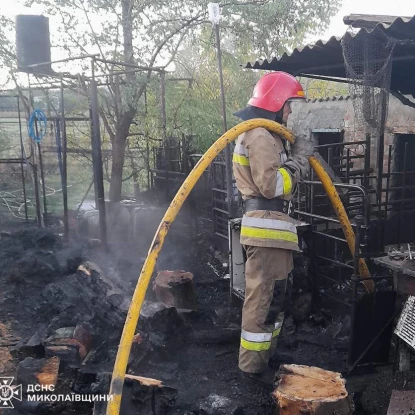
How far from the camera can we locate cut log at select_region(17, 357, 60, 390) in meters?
3.92

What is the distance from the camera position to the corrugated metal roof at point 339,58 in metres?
4.21

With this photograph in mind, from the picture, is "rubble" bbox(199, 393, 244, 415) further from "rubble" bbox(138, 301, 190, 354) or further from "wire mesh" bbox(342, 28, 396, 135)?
"wire mesh" bbox(342, 28, 396, 135)

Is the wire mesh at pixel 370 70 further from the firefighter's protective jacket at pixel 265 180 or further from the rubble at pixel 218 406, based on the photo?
the rubble at pixel 218 406

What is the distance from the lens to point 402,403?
3055 millimetres

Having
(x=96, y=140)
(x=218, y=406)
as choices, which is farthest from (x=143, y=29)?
(x=218, y=406)

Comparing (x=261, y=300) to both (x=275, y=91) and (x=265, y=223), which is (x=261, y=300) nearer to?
(x=265, y=223)

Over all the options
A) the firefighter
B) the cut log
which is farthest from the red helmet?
the cut log

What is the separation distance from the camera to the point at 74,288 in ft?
20.0

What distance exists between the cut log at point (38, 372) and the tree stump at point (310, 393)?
6.74 ft

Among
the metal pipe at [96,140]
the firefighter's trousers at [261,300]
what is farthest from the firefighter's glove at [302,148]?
the metal pipe at [96,140]

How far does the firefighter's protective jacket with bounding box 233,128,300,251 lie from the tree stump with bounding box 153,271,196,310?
6.68ft

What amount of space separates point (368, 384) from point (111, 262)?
181 inches

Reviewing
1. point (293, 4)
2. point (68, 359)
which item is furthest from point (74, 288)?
point (293, 4)

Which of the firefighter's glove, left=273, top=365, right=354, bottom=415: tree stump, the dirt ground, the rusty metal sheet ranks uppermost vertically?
the firefighter's glove
